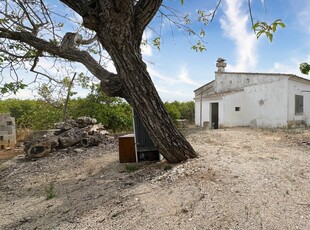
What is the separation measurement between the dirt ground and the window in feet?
31.3

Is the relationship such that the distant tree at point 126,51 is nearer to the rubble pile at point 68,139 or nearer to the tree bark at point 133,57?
the tree bark at point 133,57

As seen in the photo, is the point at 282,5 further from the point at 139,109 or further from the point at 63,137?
the point at 63,137

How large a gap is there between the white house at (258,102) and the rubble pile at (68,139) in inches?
312

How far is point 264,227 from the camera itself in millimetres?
2170

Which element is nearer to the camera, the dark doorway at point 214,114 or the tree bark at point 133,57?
the tree bark at point 133,57

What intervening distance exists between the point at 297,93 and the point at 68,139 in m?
12.3

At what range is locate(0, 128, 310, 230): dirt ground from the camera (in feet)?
7.93

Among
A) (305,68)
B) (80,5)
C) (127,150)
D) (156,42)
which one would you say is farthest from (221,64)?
(305,68)

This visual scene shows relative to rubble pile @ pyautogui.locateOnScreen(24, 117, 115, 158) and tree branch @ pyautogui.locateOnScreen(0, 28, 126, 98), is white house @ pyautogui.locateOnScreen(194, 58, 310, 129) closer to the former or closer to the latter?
rubble pile @ pyautogui.locateOnScreen(24, 117, 115, 158)

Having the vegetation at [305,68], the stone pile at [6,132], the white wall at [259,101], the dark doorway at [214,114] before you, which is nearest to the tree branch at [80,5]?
the vegetation at [305,68]

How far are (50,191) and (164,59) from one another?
4103mm

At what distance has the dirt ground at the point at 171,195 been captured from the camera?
242 centimetres

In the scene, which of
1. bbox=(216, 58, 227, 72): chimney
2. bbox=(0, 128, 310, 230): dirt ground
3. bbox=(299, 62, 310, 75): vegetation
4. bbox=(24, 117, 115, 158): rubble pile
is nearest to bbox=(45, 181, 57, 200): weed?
bbox=(0, 128, 310, 230): dirt ground

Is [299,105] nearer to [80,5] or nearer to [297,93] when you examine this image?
[297,93]
